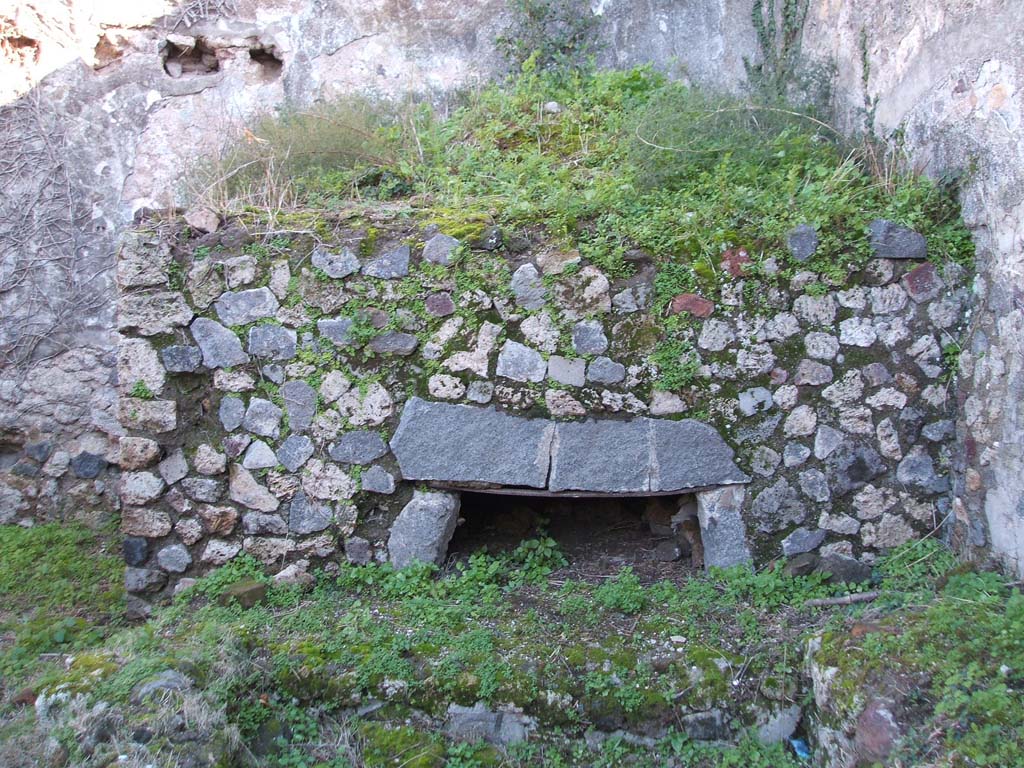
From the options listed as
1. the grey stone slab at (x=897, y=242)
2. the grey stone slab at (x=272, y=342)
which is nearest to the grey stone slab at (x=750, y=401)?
the grey stone slab at (x=897, y=242)

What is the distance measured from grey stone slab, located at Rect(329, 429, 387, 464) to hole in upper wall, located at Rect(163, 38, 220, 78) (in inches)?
133

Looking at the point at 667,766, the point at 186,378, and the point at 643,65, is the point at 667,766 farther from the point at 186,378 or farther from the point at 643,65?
the point at 643,65

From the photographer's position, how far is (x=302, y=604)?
3.73 metres

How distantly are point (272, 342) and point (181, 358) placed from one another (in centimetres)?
42

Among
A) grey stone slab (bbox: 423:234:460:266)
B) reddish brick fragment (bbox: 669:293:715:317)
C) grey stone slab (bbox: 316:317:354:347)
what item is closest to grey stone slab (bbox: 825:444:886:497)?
reddish brick fragment (bbox: 669:293:715:317)

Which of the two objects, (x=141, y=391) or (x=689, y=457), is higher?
(x=141, y=391)

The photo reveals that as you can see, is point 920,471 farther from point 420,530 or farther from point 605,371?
point 420,530

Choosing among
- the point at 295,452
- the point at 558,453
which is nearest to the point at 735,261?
the point at 558,453

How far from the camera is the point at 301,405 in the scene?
12.8 feet

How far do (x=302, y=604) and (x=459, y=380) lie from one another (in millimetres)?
1189

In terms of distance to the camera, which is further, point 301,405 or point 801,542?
point 301,405

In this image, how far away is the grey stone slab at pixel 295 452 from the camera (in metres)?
3.89

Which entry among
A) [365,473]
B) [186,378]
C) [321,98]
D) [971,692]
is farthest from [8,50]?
[971,692]

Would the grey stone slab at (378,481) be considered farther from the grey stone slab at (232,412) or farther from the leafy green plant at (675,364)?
the leafy green plant at (675,364)
